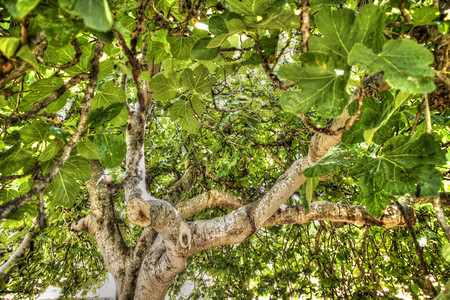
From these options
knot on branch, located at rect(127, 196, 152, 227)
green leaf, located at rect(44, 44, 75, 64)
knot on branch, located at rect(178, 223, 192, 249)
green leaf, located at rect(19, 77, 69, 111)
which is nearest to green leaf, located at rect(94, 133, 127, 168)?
green leaf, located at rect(19, 77, 69, 111)

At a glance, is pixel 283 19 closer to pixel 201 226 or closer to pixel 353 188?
pixel 201 226

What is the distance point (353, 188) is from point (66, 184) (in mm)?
3518

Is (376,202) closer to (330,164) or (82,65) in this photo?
(330,164)

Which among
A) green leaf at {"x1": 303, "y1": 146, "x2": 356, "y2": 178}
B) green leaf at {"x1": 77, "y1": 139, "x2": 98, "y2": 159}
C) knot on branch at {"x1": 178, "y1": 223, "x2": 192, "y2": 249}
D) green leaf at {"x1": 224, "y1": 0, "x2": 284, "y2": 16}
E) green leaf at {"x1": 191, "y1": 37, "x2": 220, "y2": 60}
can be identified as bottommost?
knot on branch at {"x1": 178, "y1": 223, "x2": 192, "y2": 249}

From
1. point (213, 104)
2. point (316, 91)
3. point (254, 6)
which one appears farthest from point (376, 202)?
point (213, 104)

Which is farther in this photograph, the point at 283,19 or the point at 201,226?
the point at 201,226

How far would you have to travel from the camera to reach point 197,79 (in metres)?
1.34

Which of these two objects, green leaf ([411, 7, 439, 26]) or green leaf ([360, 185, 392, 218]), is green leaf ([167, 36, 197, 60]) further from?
green leaf ([360, 185, 392, 218])

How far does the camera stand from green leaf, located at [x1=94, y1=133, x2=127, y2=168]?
84 cm

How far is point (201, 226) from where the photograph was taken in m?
2.62

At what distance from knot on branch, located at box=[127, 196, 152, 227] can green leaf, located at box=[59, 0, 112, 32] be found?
1726 mm

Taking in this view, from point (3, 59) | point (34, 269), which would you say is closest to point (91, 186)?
point (34, 269)

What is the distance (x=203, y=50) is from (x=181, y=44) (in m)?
0.49

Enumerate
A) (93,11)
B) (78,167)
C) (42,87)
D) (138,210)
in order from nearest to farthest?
(93,11)
(42,87)
(78,167)
(138,210)
